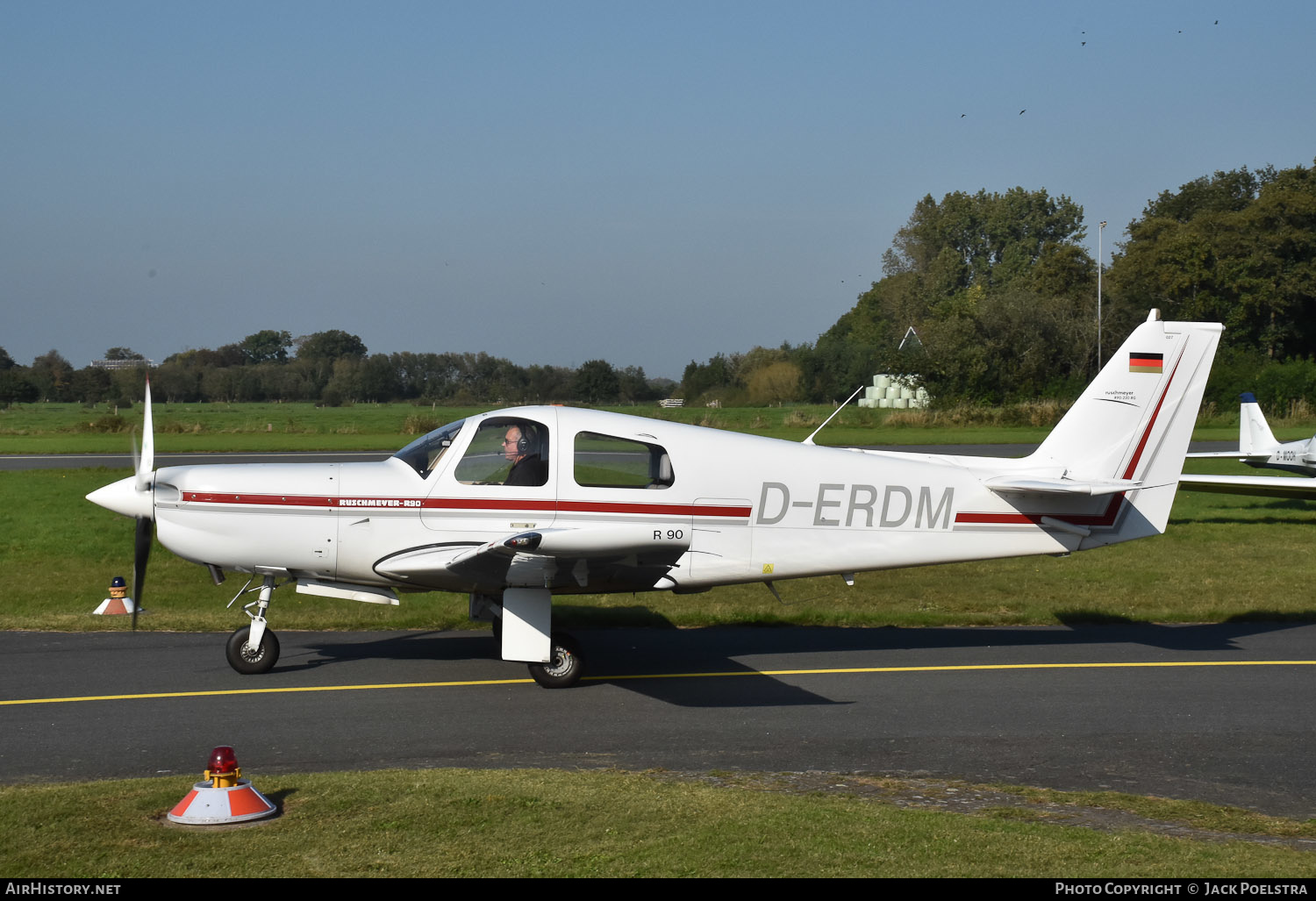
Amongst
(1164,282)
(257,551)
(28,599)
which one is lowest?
(28,599)

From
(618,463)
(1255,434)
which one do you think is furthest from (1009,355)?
(618,463)

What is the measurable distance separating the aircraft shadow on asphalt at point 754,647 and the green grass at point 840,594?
323 mm

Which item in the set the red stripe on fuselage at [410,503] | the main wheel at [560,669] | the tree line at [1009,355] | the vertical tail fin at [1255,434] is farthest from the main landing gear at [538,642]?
the tree line at [1009,355]

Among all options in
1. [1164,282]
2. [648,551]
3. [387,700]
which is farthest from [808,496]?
[1164,282]

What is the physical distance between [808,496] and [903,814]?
412cm

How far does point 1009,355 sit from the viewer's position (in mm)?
52531

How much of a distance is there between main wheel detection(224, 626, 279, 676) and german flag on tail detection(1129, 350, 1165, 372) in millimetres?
8042

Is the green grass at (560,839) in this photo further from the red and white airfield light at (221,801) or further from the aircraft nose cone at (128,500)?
the aircraft nose cone at (128,500)

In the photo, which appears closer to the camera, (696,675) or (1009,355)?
(696,675)

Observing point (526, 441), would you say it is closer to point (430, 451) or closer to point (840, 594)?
point (430, 451)

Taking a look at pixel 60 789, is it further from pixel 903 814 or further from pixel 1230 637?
pixel 1230 637

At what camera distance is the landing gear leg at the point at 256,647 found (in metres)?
9.06

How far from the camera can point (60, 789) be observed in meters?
5.77

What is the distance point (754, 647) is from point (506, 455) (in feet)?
10.6
